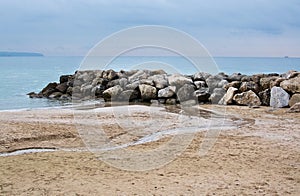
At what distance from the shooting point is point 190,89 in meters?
19.4

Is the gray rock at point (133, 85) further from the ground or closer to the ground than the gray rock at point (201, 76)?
closer to the ground

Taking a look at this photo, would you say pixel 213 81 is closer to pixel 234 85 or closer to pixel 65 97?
pixel 234 85

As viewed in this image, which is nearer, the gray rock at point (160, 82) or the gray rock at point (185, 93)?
the gray rock at point (185, 93)

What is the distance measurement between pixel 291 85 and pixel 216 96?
3689 mm

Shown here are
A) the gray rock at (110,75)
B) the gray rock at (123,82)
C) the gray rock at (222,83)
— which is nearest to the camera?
the gray rock at (222,83)

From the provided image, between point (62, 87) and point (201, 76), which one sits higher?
point (201, 76)

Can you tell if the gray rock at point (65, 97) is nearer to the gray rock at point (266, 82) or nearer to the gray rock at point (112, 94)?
the gray rock at point (112, 94)

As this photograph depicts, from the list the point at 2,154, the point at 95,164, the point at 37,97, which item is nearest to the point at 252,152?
the point at 95,164

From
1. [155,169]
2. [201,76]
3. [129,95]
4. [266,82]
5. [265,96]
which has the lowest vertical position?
[155,169]

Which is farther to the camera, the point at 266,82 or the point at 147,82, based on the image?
the point at 147,82

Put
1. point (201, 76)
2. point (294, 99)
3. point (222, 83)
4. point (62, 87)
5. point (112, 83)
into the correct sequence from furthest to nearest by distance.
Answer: point (62, 87) → point (112, 83) → point (201, 76) → point (222, 83) → point (294, 99)

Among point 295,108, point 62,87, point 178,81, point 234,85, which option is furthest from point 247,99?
point 62,87

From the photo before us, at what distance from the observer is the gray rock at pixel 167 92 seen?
19156 mm

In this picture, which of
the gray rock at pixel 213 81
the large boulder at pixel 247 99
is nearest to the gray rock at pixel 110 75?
the gray rock at pixel 213 81
